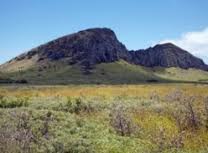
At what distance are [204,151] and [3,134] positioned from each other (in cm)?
828

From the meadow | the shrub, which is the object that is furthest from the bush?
the shrub

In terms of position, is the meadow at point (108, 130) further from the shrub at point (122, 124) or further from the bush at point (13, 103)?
the bush at point (13, 103)

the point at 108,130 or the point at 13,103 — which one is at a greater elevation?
the point at 13,103

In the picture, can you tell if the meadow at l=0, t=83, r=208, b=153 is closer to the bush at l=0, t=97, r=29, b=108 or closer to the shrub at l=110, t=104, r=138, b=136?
the shrub at l=110, t=104, r=138, b=136

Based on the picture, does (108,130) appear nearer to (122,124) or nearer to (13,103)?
(122,124)

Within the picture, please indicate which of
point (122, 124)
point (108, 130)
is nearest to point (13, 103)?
point (122, 124)

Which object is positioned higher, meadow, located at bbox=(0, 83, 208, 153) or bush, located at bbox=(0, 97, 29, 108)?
bush, located at bbox=(0, 97, 29, 108)

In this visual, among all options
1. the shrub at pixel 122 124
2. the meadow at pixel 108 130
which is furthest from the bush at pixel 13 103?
the shrub at pixel 122 124

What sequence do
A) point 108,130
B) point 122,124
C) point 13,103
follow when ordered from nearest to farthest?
point 108,130 → point 122,124 → point 13,103

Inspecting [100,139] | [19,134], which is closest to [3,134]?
[19,134]

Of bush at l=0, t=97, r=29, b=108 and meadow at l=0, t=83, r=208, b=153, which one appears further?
bush at l=0, t=97, r=29, b=108

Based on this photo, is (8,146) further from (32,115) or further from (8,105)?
(8,105)

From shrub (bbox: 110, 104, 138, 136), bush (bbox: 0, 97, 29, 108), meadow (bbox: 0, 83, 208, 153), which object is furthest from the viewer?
bush (bbox: 0, 97, 29, 108)

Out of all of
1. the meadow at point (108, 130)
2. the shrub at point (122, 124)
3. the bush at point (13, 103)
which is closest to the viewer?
the meadow at point (108, 130)
